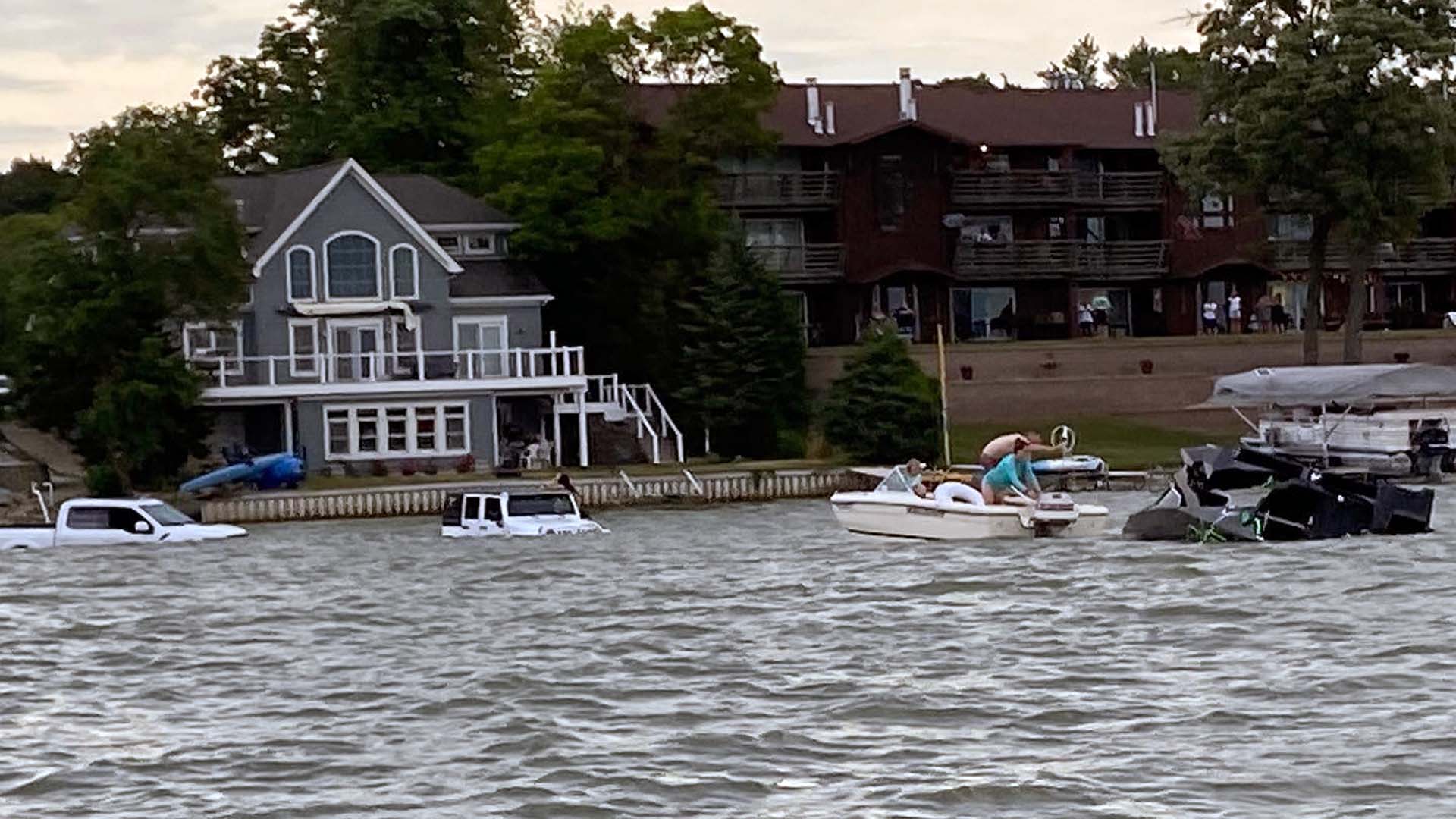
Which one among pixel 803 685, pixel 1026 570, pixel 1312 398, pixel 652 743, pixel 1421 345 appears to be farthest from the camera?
pixel 1421 345

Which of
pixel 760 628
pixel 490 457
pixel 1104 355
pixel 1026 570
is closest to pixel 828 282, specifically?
pixel 1104 355

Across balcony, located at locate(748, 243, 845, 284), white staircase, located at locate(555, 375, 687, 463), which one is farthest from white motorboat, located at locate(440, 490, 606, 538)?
balcony, located at locate(748, 243, 845, 284)

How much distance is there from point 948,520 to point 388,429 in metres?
30.6

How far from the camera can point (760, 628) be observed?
117 feet

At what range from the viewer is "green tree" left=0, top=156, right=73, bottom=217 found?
13975cm

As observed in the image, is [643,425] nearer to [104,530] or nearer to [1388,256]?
[104,530]

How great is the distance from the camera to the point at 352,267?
82.3m

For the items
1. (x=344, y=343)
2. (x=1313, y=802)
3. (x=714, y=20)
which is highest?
(x=714, y=20)

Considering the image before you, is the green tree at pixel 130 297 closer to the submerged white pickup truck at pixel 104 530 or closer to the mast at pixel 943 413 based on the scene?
the submerged white pickup truck at pixel 104 530

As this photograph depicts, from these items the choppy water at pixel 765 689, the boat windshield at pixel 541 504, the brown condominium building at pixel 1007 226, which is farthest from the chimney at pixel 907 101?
Result: the choppy water at pixel 765 689

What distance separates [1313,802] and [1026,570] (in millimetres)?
21866

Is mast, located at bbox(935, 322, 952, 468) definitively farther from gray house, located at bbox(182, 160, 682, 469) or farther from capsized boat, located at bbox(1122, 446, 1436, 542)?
capsized boat, located at bbox(1122, 446, 1436, 542)

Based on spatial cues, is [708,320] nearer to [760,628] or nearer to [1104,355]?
[1104,355]

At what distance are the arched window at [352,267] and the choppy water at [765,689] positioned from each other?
3473cm
